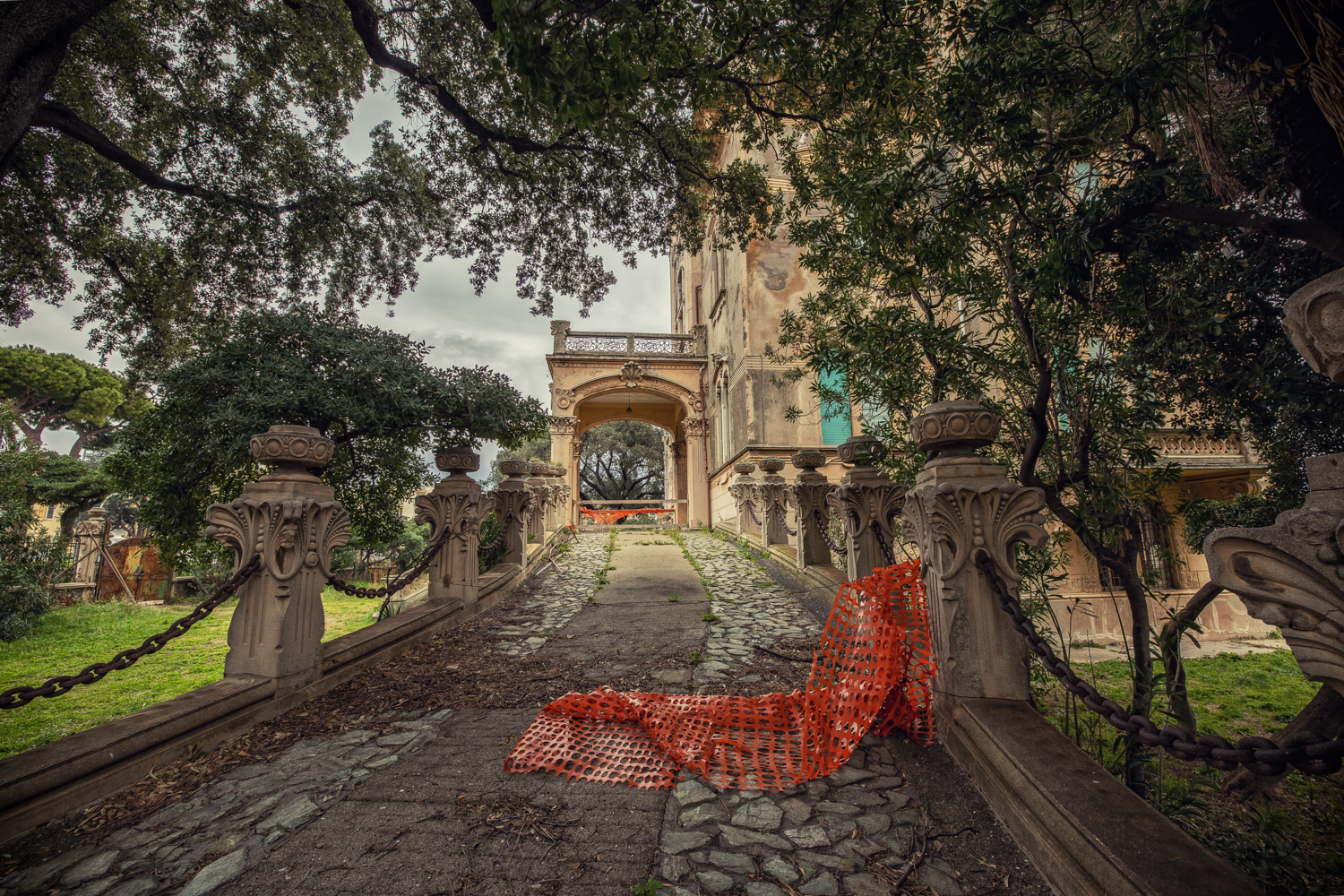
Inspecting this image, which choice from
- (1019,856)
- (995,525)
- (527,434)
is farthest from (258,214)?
(1019,856)

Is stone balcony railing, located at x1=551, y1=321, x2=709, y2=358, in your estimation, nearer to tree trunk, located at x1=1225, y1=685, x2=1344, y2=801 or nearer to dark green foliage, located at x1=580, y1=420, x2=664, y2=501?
dark green foliage, located at x1=580, y1=420, x2=664, y2=501

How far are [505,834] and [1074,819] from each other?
75.3 inches

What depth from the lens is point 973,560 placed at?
8.86 ft

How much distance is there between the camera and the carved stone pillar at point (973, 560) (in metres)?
2.66

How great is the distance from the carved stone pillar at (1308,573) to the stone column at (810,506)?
5.67m

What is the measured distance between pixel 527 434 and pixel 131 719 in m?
4.36

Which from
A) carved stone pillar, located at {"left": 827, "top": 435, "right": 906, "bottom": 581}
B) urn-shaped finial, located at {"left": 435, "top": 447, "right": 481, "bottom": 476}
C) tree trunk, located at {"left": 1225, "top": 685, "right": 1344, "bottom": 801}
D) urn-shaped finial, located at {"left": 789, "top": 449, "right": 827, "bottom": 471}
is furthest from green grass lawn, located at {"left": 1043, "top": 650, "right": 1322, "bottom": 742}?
urn-shaped finial, located at {"left": 435, "top": 447, "right": 481, "bottom": 476}

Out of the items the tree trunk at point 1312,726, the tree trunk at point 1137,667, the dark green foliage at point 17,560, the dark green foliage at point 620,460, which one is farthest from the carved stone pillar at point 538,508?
the dark green foliage at point 620,460

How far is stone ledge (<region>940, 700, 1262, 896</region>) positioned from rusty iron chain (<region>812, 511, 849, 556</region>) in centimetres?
420

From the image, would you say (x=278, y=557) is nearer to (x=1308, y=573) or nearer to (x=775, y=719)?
(x=775, y=719)

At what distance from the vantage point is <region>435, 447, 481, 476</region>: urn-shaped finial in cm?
591

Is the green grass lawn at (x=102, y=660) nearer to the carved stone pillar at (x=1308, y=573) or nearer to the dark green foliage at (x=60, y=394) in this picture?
the carved stone pillar at (x=1308, y=573)

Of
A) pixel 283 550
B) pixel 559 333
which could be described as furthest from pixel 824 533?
pixel 559 333

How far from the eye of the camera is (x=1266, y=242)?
3.20 m
